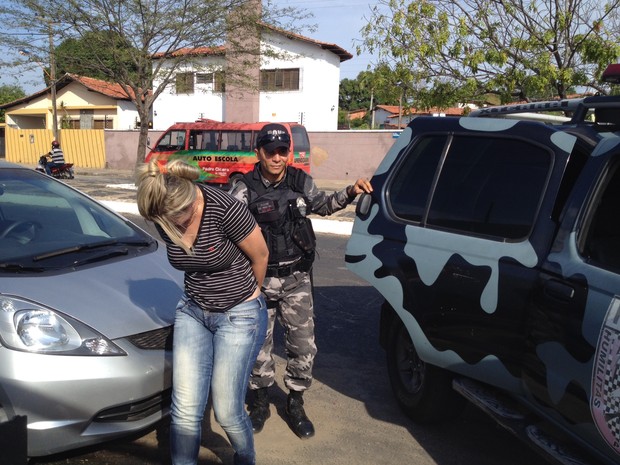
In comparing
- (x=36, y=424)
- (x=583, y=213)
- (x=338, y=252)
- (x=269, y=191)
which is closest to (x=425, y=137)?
(x=269, y=191)

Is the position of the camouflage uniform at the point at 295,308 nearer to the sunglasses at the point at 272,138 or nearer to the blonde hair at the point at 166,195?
the sunglasses at the point at 272,138

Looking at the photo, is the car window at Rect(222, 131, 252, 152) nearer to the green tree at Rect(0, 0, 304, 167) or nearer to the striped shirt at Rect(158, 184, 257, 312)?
the green tree at Rect(0, 0, 304, 167)

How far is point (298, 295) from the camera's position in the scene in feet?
11.5

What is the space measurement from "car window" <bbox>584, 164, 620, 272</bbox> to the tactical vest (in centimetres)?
146

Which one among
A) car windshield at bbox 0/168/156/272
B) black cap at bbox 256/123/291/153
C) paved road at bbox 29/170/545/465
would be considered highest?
black cap at bbox 256/123/291/153

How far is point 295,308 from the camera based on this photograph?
3514 millimetres

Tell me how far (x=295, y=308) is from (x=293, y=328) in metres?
0.12

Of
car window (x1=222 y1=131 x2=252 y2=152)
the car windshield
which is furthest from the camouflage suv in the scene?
car window (x1=222 y1=131 x2=252 y2=152)

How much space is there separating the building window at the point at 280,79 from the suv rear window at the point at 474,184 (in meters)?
27.4

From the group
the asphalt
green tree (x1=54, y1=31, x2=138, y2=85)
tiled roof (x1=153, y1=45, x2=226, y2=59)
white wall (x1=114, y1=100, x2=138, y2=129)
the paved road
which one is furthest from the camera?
white wall (x1=114, y1=100, x2=138, y2=129)

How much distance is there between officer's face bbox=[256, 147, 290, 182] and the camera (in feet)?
11.0

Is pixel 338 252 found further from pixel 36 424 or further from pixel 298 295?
pixel 36 424

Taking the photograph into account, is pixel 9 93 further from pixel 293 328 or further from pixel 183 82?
pixel 293 328

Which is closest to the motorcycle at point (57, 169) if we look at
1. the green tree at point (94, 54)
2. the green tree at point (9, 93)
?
the green tree at point (94, 54)
